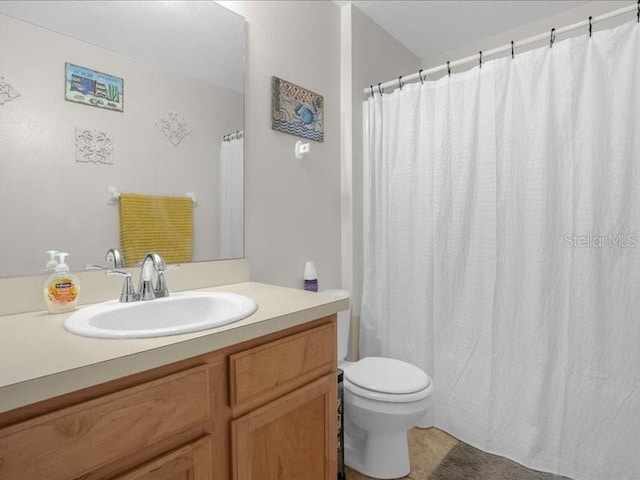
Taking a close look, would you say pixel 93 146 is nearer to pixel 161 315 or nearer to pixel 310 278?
pixel 161 315

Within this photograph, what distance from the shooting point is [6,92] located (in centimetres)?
100

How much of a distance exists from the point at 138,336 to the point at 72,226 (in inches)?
22.0

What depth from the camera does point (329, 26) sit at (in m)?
2.04

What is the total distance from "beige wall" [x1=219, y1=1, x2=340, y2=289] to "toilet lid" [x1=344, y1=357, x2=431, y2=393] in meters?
0.51

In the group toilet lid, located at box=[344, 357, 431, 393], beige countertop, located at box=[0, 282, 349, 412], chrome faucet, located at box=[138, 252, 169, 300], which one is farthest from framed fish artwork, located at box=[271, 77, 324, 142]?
toilet lid, located at box=[344, 357, 431, 393]

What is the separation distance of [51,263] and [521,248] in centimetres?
185

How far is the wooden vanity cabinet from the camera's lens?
24.2 inches

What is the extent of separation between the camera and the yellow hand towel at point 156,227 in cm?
124

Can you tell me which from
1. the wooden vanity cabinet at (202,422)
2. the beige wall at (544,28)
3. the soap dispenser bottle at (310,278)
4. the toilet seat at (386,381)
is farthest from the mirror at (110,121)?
the beige wall at (544,28)

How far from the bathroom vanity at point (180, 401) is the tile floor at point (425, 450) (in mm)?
636

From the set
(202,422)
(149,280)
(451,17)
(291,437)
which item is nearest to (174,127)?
(149,280)

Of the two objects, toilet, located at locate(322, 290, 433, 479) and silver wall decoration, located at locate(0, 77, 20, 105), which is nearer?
silver wall decoration, located at locate(0, 77, 20, 105)

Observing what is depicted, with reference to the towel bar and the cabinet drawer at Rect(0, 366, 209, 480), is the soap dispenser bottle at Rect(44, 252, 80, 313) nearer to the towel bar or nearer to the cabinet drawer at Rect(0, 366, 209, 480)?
the towel bar

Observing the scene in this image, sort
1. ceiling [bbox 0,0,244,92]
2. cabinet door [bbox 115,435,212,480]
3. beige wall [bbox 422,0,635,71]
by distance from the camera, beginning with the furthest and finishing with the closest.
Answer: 1. beige wall [bbox 422,0,635,71]
2. ceiling [bbox 0,0,244,92]
3. cabinet door [bbox 115,435,212,480]
